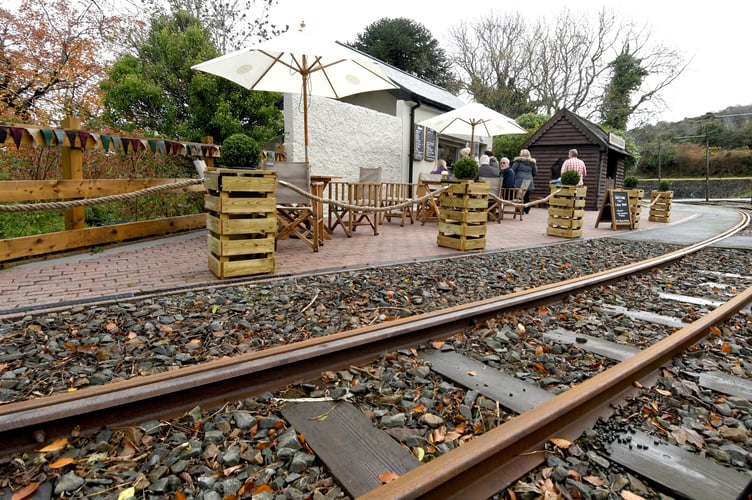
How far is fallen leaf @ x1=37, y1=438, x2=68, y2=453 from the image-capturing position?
157cm

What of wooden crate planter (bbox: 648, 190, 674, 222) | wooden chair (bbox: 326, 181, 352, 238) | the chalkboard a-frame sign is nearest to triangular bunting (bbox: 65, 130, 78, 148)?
wooden chair (bbox: 326, 181, 352, 238)

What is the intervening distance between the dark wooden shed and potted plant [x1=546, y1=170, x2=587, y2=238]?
955 centimetres

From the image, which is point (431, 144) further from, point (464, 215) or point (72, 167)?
point (72, 167)

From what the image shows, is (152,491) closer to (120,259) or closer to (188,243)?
(120,259)

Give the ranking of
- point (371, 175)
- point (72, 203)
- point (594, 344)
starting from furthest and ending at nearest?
point (371, 175) → point (72, 203) → point (594, 344)

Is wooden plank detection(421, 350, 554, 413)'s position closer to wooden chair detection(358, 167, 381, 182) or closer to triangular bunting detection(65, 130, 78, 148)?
triangular bunting detection(65, 130, 78, 148)

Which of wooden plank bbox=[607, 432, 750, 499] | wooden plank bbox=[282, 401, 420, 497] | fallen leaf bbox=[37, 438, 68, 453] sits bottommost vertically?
wooden plank bbox=[607, 432, 750, 499]

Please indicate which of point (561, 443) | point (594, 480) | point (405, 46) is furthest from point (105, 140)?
point (405, 46)

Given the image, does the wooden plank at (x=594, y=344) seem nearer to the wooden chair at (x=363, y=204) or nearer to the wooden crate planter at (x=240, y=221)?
the wooden crate planter at (x=240, y=221)

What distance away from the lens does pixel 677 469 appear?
1567mm

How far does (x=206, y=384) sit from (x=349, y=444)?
759 millimetres

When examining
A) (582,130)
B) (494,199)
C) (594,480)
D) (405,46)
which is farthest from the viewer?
(405,46)

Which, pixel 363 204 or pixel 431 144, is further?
pixel 431 144

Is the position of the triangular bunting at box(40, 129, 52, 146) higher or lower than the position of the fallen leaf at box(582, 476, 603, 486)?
higher
